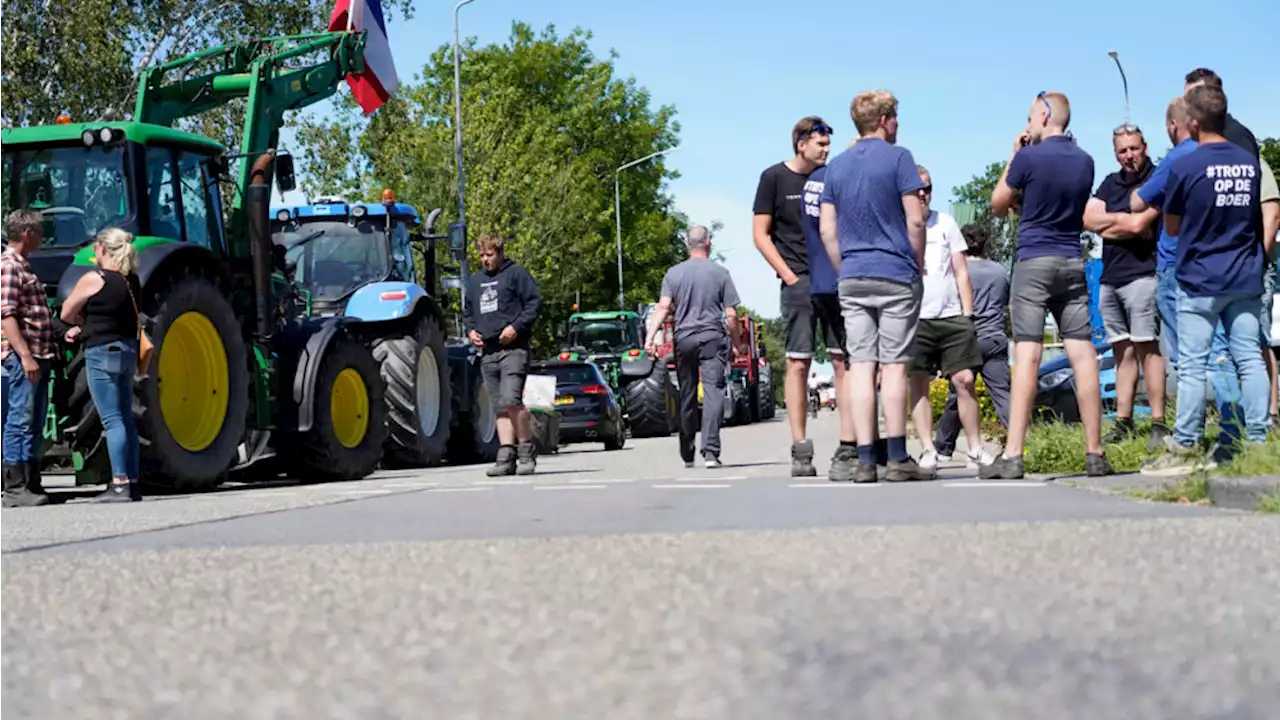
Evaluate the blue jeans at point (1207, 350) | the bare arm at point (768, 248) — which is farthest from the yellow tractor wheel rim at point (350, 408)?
the blue jeans at point (1207, 350)

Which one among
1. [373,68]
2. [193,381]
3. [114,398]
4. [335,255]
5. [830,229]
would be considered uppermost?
[373,68]

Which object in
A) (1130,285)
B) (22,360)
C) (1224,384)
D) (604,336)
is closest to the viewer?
(1224,384)

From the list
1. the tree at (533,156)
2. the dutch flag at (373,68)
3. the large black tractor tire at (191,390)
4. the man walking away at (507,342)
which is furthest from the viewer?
the tree at (533,156)

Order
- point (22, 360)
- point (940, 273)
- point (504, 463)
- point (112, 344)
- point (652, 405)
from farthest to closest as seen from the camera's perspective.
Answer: point (652, 405)
point (504, 463)
point (940, 273)
point (112, 344)
point (22, 360)

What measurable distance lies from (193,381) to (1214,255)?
7204 mm

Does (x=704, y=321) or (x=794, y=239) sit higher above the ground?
(x=794, y=239)

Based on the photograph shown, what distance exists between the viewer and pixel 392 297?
17141 mm

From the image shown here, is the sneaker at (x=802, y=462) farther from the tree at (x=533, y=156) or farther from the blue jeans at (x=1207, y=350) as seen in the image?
the tree at (x=533, y=156)

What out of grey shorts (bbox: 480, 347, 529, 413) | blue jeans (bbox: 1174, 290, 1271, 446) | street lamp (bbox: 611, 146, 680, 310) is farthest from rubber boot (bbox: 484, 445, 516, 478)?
street lamp (bbox: 611, 146, 680, 310)

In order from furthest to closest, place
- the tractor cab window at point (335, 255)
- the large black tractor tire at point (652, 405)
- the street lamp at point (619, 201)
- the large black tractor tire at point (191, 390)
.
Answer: the street lamp at point (619, 201)
the large black tractor tire at point (652, 405)
the tractor cab window at point (335, 255)
the large black tractor tire at point (191, 390)

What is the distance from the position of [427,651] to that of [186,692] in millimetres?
614

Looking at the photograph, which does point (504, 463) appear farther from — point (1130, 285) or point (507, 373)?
point (1130, 285)

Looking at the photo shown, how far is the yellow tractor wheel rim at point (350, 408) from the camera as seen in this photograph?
1569 centimetres

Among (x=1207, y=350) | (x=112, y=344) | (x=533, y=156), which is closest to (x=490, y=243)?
(x=112, y=344)
